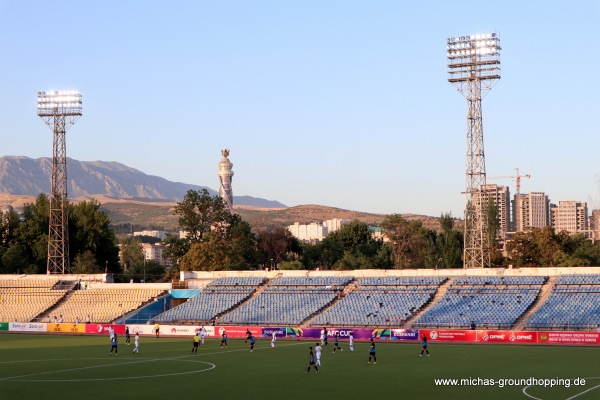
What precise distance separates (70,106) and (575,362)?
7072 centimetres

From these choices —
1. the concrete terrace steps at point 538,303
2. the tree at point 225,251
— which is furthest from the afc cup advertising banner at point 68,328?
the concrete terrace steps at point 538,303

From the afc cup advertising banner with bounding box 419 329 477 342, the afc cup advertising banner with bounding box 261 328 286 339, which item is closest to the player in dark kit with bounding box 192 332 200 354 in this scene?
the afc cup advertising banner with bounding box 261 328 286 339

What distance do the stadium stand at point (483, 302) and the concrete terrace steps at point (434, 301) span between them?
1.42 feet

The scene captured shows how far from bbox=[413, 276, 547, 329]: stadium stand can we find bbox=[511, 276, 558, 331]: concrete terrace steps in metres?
0.31

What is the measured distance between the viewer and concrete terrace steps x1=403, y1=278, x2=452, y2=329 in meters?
75.9

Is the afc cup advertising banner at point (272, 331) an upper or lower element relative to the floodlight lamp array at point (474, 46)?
lower

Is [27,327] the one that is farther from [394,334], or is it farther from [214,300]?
[394,334]

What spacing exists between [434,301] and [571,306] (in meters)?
12.6

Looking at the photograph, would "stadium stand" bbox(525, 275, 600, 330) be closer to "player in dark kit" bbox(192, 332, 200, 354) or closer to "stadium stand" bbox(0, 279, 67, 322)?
"player in dark kit" bbox(192, 332, 200, 354)

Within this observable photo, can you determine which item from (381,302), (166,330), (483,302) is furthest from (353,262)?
Answer: (166,330)

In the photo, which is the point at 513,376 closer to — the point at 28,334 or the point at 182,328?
the point at 182,328

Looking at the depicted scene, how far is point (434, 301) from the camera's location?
80938 millimetres

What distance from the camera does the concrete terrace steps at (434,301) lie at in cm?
7593

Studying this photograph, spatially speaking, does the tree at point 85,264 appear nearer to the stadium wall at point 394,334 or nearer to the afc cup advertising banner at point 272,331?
the stadium wall at point 394,334
